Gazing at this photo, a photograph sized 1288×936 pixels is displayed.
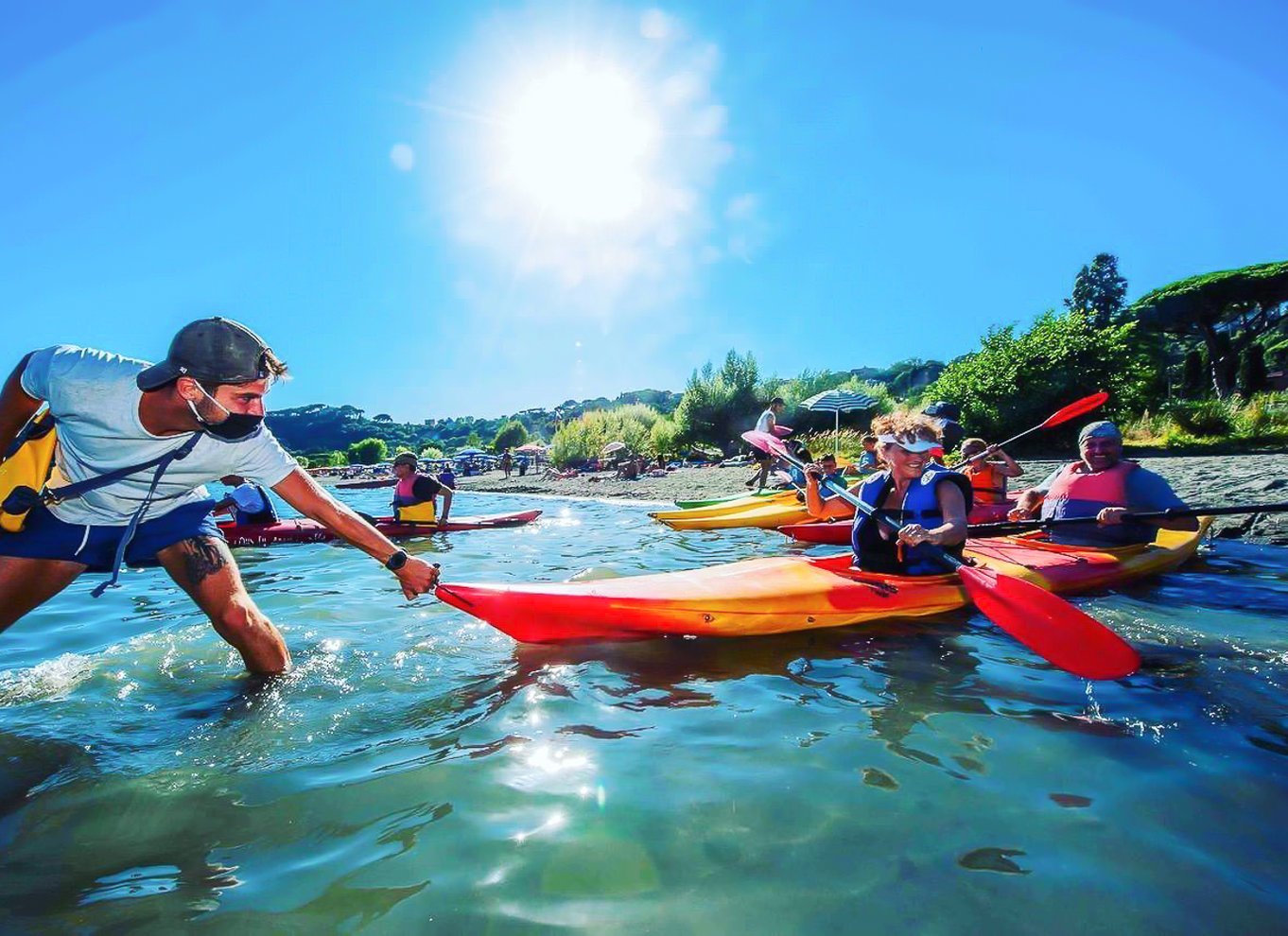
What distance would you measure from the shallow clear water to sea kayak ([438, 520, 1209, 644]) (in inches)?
6.0

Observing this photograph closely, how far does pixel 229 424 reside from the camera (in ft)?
7.89

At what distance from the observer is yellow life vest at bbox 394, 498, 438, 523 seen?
891 centimetres

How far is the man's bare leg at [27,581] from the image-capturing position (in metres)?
2.45

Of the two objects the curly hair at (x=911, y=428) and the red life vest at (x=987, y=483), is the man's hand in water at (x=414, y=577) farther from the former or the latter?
the red life vest at (x=987, y=483)

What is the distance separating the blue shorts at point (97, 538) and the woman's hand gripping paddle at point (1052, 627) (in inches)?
147

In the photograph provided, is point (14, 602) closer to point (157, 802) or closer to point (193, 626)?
point (157, 802)

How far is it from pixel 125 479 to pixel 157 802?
1.19m

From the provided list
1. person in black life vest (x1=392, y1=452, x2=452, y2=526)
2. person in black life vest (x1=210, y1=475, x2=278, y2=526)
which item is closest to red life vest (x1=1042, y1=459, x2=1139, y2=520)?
person in black life vest (x1=392, y1=452, x2=452, y2=526)

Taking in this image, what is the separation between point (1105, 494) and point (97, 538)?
639 cm

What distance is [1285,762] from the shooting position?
2242 millimetres

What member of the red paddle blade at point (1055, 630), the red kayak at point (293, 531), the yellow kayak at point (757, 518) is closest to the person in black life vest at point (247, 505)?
the red kayak at point (293, 531)

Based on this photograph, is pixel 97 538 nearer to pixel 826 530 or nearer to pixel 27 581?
pixel 27 581

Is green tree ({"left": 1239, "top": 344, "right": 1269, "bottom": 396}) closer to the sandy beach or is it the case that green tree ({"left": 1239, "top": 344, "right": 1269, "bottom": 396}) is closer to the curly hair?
the sandy beach

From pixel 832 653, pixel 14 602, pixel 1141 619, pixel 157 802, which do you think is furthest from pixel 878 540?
pixel 14 602
